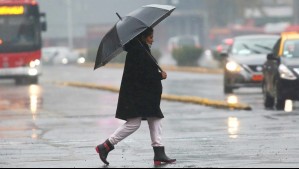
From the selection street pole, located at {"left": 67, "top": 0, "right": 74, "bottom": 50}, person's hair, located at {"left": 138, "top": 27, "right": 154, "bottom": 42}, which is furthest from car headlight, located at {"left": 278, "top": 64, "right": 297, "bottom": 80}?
street pole, located at {"left": 67, "top": 0, "right": 74, "bottom": 50}

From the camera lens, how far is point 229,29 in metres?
103

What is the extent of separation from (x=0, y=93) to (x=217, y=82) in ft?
29.1

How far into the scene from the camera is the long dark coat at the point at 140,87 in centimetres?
1270

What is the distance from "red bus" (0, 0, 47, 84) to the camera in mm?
39656

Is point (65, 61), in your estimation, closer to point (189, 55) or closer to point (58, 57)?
point (58, 57)

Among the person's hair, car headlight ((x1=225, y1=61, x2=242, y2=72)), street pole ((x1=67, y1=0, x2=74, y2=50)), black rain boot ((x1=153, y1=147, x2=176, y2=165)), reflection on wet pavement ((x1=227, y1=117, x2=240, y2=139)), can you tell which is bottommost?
street pole ((x1=67, y1=0, x2=74, y2=50))

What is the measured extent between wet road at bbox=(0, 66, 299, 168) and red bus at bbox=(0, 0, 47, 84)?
1239 centimetres

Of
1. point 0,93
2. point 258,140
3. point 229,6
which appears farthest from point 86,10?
point 258,140

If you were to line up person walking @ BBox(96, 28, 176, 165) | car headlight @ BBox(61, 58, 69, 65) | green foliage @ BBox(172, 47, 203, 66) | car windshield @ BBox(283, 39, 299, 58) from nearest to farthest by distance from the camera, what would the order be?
person walking @ BBox(96, 28, 176, 165) → car windshield @ BBox(283, 39, 299, 58) → green foliage @ BBox(172, 47, 203, 66) → car headlight @ BBox(61, 58, 69, 65)

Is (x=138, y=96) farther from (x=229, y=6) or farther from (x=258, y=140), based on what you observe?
(x=229, y=6)

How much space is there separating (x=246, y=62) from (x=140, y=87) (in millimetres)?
16837

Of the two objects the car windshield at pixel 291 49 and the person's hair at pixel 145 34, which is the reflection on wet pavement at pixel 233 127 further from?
the car windshield at pixel 291 49

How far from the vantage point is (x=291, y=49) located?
23.5 m

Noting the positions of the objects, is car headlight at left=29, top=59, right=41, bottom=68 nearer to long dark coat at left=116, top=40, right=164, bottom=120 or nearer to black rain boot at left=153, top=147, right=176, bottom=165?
long dark coat at left=116, top=40, right=164, bottom=120
